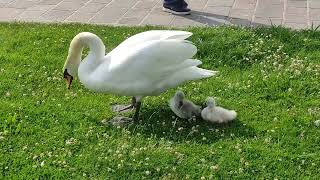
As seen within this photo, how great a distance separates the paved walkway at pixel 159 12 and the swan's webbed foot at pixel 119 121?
2847 mm

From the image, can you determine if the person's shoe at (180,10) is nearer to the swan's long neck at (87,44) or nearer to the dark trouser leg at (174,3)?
the dark trouser leg at (174,3)

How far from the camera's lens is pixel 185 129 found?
5.04 m

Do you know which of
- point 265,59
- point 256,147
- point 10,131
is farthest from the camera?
point 265,59

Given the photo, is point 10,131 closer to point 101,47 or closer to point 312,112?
point 101,47

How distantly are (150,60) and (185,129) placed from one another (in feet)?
2.33

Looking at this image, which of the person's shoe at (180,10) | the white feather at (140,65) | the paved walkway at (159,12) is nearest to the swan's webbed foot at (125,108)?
the white feather at (140,65)

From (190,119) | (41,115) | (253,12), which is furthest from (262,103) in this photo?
(253,12)

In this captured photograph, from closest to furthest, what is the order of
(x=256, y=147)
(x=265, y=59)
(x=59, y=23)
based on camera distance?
(x=256, y=147), (x=265, y=59), (x=59, y=23)

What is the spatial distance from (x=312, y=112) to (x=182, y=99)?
4.15 ft

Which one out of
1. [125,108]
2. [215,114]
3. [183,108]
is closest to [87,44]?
[125,108]

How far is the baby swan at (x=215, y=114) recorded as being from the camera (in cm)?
503

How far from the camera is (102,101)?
5641 mm

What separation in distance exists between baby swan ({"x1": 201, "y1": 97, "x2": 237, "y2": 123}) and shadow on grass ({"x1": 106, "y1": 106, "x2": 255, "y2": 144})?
0.06m

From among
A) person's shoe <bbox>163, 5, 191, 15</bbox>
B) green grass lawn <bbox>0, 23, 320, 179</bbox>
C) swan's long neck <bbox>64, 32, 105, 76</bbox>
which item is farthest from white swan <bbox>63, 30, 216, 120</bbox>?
person's shoe <bbox>163, 5, 191, 15</bbox>
